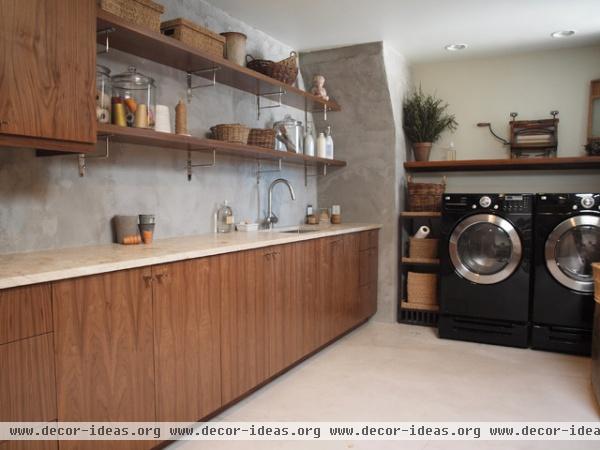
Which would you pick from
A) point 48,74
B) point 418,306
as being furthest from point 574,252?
point 48,74

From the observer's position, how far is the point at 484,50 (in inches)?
170

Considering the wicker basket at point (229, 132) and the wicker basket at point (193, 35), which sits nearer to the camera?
the wicker basket at point (193, 35)

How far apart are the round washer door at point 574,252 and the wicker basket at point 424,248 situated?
37.0 inches

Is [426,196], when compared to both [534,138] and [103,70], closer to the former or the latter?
[534,138]

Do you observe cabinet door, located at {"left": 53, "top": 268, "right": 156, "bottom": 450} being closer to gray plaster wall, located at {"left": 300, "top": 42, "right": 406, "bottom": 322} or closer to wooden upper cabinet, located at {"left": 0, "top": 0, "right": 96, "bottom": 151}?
wooden upper cabinet, located at {"left": 0, "top": 0, "right": 96, "bottom": 151}

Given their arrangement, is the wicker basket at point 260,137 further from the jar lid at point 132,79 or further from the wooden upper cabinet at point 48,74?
the wooden upper cabinet at point 48,74

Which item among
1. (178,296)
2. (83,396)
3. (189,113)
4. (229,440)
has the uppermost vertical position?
(189,113)

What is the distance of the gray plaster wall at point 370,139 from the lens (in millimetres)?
4258

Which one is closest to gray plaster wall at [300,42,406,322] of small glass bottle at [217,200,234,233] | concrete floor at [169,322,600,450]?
concrete floor at [169,322,600,450]

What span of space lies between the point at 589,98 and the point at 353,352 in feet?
9.90

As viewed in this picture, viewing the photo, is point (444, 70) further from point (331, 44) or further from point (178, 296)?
point (178, 296)

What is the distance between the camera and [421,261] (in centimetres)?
425

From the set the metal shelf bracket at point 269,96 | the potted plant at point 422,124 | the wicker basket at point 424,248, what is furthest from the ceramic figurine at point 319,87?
the wicker basket at point 424,248

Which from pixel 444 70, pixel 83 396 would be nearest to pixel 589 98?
pixel 444 70
